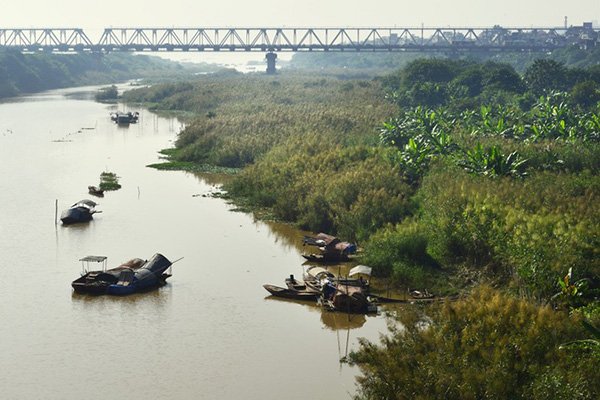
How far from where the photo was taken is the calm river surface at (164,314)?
25469 mm

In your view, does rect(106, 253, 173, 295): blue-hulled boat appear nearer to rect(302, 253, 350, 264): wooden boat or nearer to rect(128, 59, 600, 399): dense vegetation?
rect(302, 253, 350, 264): wooden boat

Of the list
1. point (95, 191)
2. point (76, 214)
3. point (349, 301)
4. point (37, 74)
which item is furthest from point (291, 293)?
point (37, 74)

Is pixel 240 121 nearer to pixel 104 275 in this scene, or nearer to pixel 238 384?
pixel 104 275

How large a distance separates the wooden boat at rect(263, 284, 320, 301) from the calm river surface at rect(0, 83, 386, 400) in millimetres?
422

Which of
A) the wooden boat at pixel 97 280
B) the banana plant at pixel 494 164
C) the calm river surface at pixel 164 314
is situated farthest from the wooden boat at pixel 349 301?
the banana plant at pixel 494 164

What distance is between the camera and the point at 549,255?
29453mm

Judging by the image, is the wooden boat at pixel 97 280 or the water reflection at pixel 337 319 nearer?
the water reflection at pixel 337 319

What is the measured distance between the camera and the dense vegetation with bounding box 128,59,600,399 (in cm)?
2083

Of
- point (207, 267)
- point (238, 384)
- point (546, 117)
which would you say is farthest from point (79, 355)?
point (546, 117)

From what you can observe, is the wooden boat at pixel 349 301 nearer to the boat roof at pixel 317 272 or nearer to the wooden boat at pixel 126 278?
the boat roof at pixel 317 272

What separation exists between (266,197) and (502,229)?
60.9 feet

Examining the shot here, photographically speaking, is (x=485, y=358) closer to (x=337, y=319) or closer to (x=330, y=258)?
(x=337, y=319)

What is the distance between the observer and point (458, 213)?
34531 mm

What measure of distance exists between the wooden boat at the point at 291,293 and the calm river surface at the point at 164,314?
1.38ft
